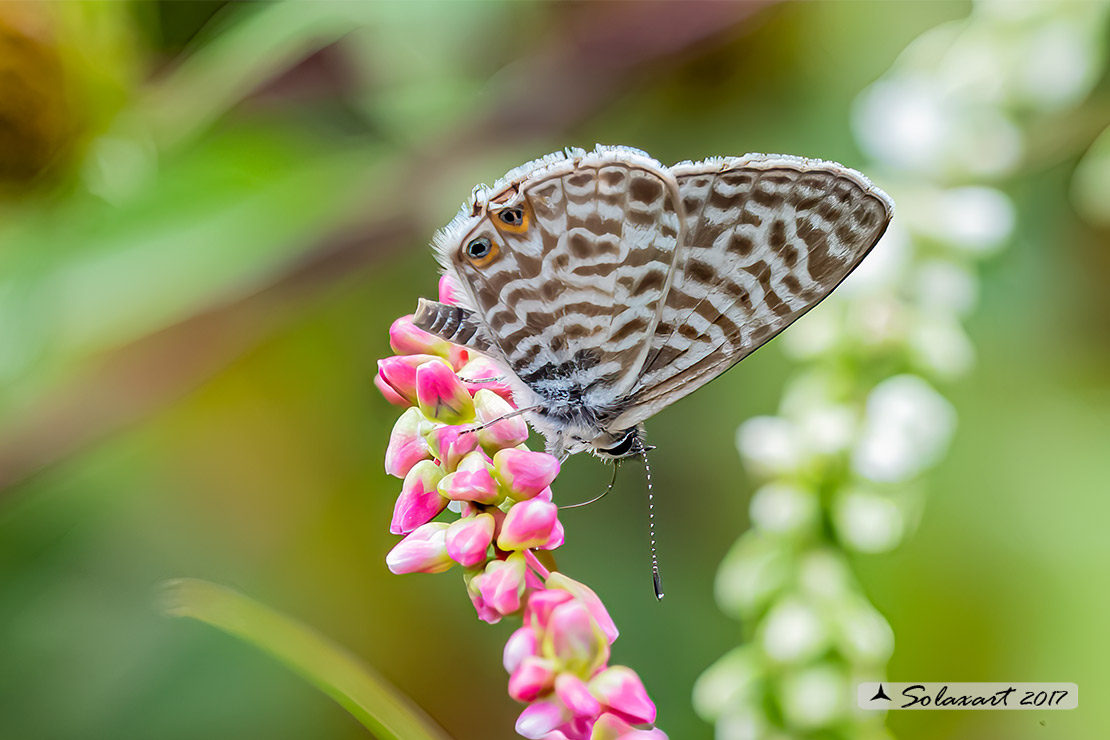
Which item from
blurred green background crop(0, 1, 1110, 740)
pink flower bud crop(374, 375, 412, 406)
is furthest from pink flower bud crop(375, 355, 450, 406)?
blurred green background crop(0, 1, 1110, 740)

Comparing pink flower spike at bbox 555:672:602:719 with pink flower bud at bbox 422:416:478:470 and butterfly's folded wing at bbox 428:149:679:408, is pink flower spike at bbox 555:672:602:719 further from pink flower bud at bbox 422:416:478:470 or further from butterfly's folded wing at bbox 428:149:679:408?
butterfly's folded wing at bbox 428:149:679:408

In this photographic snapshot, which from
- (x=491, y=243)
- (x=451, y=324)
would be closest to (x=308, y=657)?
(x=451, y=324)

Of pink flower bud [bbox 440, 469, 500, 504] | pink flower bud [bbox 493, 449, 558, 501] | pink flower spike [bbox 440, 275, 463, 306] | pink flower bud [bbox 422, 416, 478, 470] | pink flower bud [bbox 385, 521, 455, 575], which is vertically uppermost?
pink flower spike [bbox 440, 275, 463, 306]

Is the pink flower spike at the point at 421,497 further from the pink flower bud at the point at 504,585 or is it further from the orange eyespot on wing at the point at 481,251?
the orange eyespot on wing at the point at 481,251

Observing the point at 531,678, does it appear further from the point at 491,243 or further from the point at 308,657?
the point at 491,243

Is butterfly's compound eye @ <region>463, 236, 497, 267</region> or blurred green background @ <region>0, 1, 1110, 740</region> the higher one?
blurred green background @ <region>0, 1, 1110, 740</region>

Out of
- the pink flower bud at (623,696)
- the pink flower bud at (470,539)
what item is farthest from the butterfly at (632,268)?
the pink flower bud at (623,696)

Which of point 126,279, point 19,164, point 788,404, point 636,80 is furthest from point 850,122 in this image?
point 19,164
